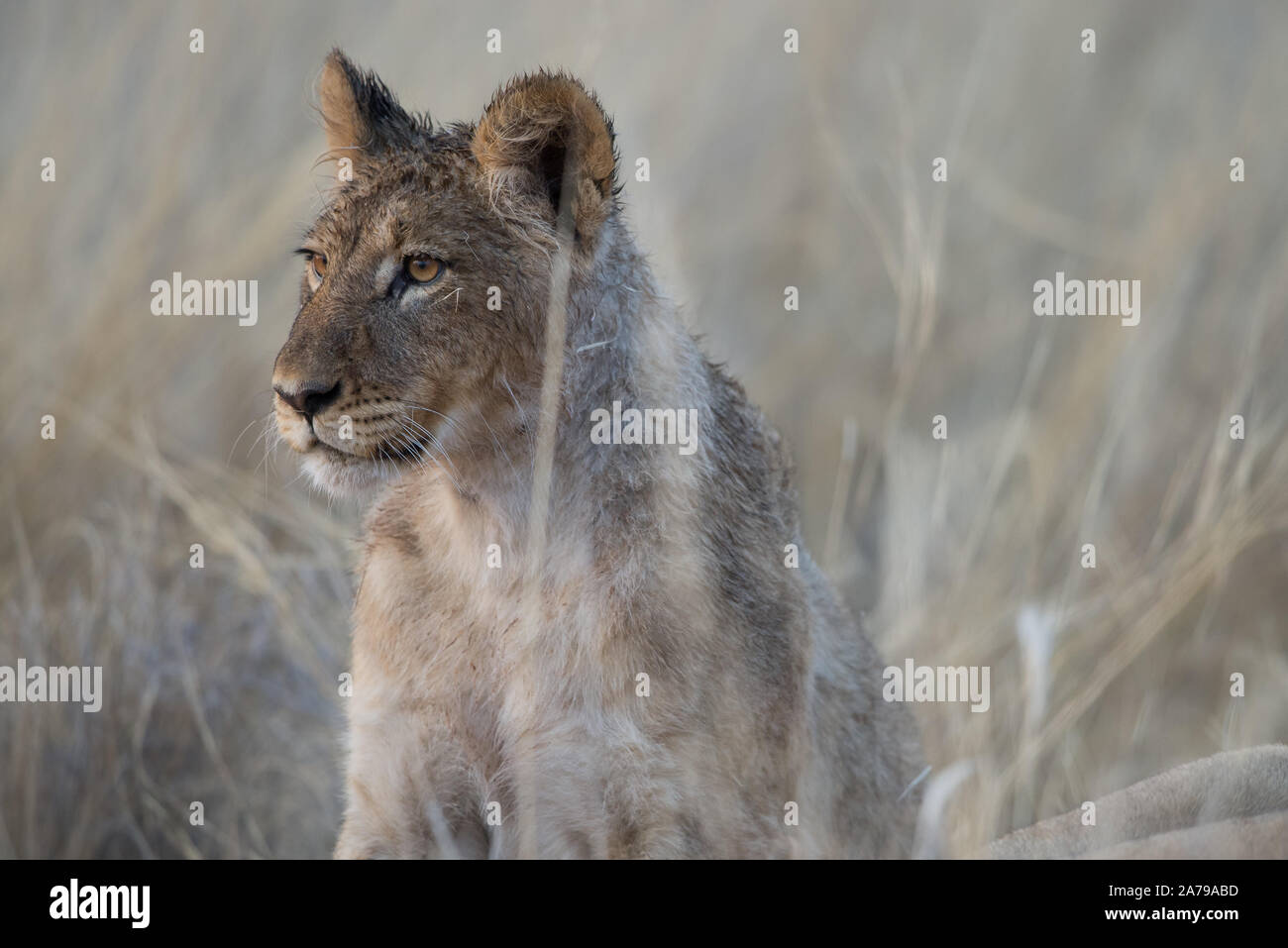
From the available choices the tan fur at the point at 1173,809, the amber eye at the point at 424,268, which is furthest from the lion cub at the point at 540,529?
the tan fur at the point at 1173,809

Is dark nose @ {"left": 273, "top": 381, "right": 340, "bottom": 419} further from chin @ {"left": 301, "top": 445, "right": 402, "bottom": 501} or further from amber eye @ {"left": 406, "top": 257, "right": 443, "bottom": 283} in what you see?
amber eye @ {"left": 406, "top": 257, "right": 443, "bottom": 283}

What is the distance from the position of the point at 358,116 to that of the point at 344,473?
1278mm

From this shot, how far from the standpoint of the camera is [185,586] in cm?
746

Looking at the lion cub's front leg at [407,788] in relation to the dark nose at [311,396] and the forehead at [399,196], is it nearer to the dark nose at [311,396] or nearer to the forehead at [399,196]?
the dark nose at [311,396]

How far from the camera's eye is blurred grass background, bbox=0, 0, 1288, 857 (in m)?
6.86

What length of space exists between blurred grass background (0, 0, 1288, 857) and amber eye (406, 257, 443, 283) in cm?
125

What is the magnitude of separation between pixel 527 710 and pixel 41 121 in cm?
567

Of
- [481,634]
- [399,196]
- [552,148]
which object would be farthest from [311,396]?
[552,148]

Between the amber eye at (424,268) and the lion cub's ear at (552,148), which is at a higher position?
the lion cub's ear at (552,148)

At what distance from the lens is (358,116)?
5117 mm

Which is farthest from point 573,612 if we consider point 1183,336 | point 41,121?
point 1183,336

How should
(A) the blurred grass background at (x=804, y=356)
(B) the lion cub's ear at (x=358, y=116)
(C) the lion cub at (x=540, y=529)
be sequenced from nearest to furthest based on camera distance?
(C) the lion cub at (x=540, y=529)
(B) the lion cub's ear at (x=358, y=116)
(A) the blurred grass background at (x=804, y=356)

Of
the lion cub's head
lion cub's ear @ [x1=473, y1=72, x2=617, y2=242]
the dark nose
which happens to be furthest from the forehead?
the dark nose

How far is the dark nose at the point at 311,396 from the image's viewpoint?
14.5 feet
